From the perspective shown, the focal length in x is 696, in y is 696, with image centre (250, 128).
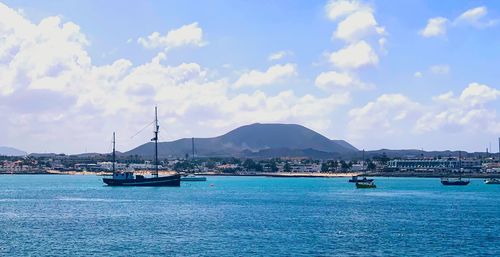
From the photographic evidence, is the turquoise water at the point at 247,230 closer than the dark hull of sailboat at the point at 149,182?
Yes

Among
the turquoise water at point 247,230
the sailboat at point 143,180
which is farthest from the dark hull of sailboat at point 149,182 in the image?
the turquoise water at point 247,230

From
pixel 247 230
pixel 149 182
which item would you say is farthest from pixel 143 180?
pixel 247 230

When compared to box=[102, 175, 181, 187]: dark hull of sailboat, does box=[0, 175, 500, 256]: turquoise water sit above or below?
below

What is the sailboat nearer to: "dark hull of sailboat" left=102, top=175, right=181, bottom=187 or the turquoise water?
"dark hull of sailboat" left=102, top=175, right=181, bottom=187

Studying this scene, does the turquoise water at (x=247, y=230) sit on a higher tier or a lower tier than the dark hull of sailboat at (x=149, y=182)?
lower

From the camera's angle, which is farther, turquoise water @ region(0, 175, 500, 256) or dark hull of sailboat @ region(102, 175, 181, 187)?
dark hull of sailboat @ region(102, 175, 181, 187)

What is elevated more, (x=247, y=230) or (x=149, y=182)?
(x=149, y=182)

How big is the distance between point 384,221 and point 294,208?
2030 cm

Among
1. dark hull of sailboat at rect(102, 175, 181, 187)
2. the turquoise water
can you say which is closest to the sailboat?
dark hull of sailboat at rect(102, 175, 181, 187)

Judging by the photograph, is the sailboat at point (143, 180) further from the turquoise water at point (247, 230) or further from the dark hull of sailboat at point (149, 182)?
the turquoise water at point (247, 230)

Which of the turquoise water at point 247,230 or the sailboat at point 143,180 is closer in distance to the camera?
the turquoise water at point 247,230

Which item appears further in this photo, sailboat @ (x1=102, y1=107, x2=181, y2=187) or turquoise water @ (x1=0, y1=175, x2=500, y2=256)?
sailboat @ (x1=102, y1=107, x2=181, y2=187)

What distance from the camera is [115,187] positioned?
6088 inches

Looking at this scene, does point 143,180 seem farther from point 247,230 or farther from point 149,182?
point 247,230
